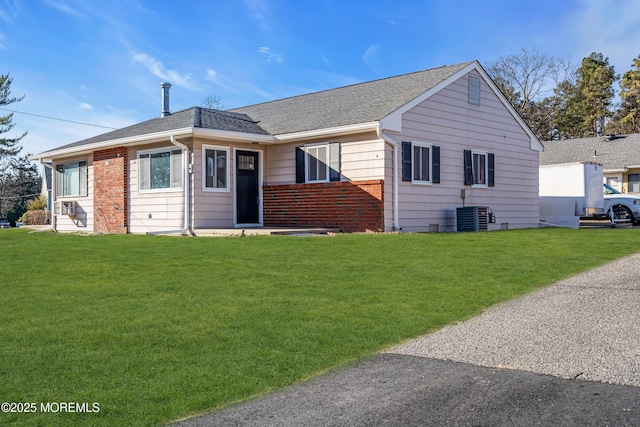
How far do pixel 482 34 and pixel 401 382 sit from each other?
23.9m

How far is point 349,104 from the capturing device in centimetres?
1744

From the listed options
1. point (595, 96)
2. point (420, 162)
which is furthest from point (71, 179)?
point (595, 96)

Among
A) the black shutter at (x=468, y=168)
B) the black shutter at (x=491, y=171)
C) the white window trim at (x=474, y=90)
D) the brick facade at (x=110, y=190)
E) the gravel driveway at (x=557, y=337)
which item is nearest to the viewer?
the gravel driveway at (x=557, y=337)

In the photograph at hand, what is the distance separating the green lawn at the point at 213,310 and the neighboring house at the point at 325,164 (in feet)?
14.7

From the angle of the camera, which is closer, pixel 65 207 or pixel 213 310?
pixel 213 310

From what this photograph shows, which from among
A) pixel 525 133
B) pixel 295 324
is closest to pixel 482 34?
pixel 525 133

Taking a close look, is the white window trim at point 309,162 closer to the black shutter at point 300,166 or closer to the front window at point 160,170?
the black shutter at point 300,166

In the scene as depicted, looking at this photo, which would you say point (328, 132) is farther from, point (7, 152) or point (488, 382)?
point (7, 152)

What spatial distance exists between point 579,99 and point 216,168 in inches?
1684

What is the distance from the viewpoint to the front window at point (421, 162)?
15.9 meters

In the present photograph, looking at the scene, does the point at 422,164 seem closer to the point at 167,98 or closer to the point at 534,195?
the point at 534,195

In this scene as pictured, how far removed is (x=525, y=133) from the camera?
793 inches

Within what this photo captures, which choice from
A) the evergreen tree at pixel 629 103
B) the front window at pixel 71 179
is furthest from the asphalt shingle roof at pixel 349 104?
the evergreen tree at pixel 629 103

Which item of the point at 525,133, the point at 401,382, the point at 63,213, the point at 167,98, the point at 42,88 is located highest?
the point at 42,88
